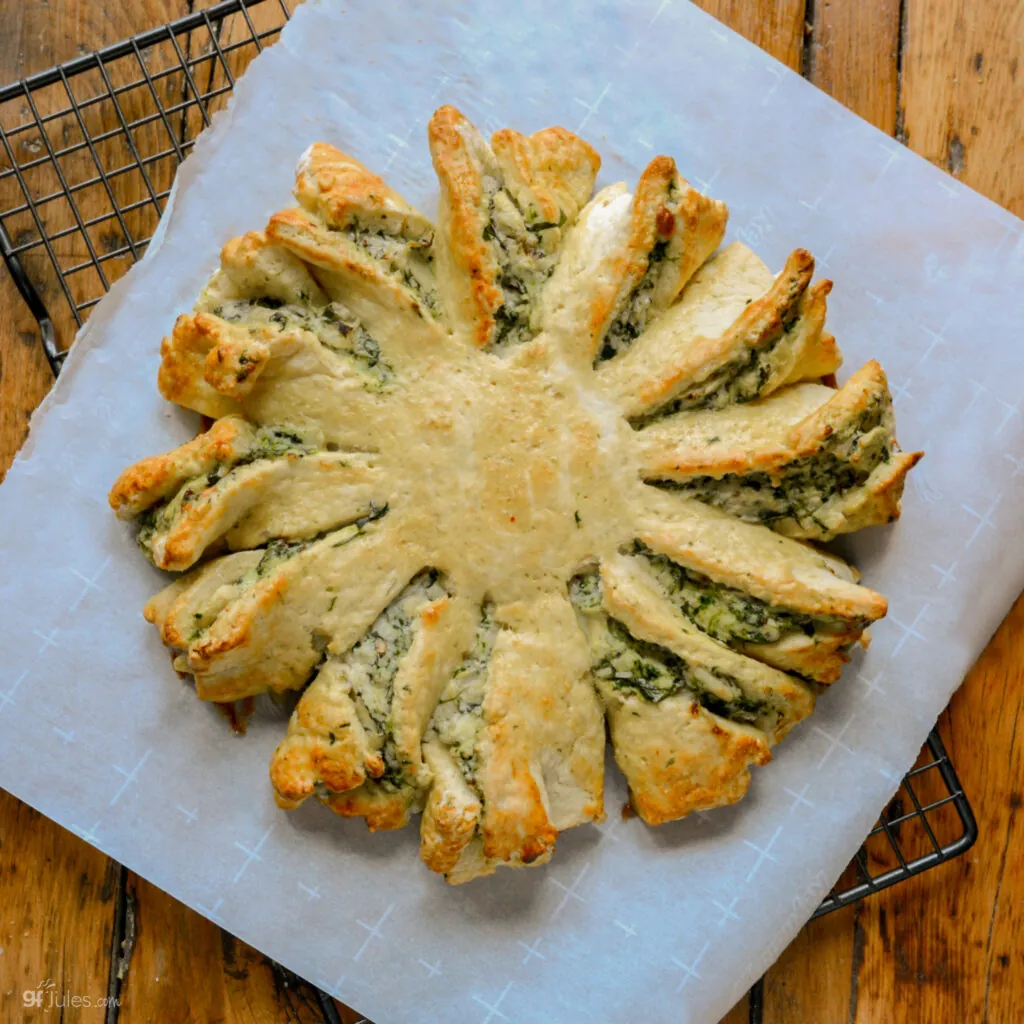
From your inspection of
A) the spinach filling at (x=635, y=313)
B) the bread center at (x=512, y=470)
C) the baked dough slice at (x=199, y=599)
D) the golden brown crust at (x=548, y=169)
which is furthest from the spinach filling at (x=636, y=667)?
the golden brown crust at (x=548, y=169)

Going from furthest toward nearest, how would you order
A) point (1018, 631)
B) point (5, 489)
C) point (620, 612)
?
point (1018, 631), point (5, 489), point (620, 612)

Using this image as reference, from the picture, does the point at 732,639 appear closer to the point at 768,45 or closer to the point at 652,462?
the point at 652,462

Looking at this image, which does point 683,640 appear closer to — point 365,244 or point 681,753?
point 681,753

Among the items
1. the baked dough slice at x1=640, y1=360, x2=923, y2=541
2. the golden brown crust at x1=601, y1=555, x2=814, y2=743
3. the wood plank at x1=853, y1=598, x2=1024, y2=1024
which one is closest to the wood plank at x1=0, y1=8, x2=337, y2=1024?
the golden brown crust at x1=601, y1=555, x2=814, y2=743

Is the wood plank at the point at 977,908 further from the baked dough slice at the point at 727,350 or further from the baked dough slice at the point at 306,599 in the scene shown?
the baked dough slice at the point at 306,599

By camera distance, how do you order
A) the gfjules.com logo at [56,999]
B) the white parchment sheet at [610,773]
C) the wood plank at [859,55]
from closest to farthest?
the white parchment sheet at [610,773]
the gfjules.com logo at [56,999]
the wood plank at [859,55]

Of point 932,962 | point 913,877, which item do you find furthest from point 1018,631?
point 932,962

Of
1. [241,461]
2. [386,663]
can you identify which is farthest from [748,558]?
[241,461]
